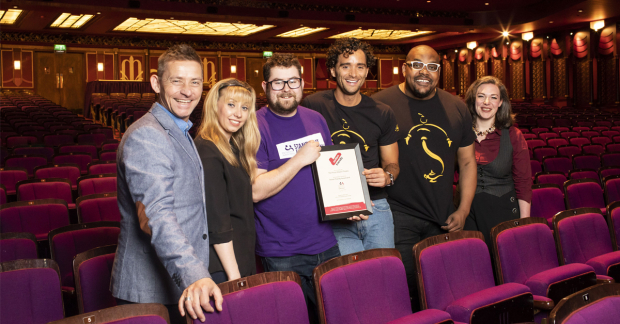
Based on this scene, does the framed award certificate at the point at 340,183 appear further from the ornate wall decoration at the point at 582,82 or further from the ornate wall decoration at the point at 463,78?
the ornate wall decoration at the point at 463,78

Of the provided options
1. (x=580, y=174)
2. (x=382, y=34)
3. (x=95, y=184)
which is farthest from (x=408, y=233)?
(x=382, y=34)

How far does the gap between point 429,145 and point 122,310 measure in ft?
5.95

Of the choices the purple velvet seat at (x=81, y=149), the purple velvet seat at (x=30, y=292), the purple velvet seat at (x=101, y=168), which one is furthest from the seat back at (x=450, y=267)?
the purple velvet seat at (x=81, y=149)

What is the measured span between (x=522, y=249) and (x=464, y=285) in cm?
50

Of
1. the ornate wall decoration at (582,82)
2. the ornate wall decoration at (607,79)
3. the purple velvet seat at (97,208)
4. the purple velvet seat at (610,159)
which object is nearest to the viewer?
the purple velvet seat at (97,208)

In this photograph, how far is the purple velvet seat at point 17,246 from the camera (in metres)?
2.82

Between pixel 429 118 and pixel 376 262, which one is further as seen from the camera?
pixel 429 118

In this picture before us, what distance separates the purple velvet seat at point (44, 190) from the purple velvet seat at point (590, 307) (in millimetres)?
4092

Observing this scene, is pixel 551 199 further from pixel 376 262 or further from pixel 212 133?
pixel 212 133

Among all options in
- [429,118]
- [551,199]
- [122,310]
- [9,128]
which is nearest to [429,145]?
[429,118]

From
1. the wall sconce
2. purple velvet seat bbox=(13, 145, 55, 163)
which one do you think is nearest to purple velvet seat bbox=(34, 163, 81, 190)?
purple velvet seat bbox=(13, 145, 55, 163)

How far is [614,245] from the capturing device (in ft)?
10.0

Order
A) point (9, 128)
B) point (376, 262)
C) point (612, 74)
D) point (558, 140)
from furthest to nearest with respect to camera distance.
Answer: point (612, 74) → point (9, 128) → point (558, 140) → point (376, 262)

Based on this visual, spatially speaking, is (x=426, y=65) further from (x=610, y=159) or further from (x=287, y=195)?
(x=610, y=159)
